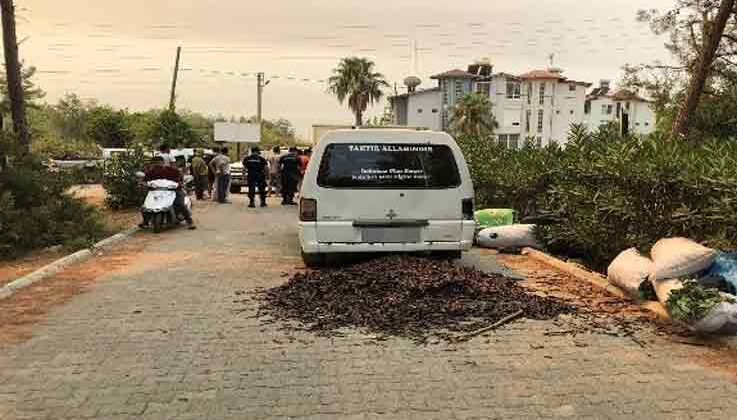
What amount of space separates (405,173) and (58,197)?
689 centimetres

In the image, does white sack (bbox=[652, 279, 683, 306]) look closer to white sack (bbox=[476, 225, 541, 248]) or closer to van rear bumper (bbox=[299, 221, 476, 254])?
van rear bumper (bbox=[299, 221, 476, 254])

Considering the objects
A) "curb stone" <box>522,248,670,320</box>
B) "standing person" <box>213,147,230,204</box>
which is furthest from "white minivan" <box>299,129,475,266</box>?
"standing person" <box>213,147,230,204</box>

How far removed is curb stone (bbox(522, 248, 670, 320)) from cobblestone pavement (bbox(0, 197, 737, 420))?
1108 mm

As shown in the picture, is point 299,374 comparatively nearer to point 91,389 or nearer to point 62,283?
point 91,389

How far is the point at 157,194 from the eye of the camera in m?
13.8

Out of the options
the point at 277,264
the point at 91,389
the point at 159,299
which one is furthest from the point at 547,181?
the point at 91,389

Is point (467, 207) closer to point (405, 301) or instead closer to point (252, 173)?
point (405, 301)

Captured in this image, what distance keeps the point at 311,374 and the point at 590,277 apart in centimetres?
468

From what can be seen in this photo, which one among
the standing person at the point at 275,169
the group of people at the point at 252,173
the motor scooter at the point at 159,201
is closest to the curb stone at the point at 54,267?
the motor scooter at the point at 159,201

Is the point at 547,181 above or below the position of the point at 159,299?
above

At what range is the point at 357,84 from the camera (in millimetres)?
66938

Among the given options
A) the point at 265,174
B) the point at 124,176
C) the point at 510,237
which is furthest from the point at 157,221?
the point at 265,174

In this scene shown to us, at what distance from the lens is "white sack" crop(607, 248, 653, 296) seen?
7.20 meters

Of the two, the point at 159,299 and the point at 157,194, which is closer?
the point at 159,299
